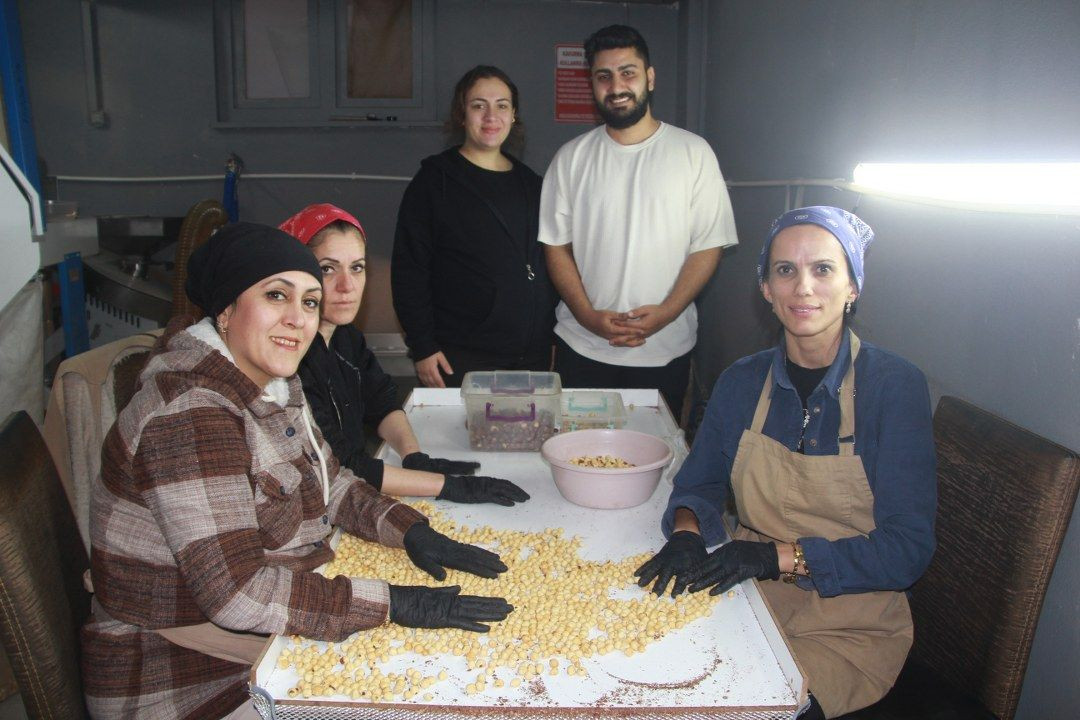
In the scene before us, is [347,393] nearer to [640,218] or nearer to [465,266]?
[465,266]

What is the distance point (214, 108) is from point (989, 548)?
467cm

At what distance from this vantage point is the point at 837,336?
1.69 metres

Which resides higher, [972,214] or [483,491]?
[972,214]

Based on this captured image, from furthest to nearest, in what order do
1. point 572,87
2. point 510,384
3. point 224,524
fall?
point 572,87 → point 510,384 → point 224,524

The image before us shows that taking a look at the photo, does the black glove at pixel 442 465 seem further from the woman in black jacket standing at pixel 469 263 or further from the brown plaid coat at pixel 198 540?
the woman in black jacket standing at pixel 469 263

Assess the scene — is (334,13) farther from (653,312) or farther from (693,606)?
(693,606)

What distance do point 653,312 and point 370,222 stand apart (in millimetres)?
2714

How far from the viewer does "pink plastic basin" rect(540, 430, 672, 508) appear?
5.50ft

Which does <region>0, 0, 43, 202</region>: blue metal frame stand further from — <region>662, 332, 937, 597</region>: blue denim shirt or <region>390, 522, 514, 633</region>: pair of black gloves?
<region>662, 332, 937, 597</region>: blue denim shirt

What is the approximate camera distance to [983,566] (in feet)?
4.74

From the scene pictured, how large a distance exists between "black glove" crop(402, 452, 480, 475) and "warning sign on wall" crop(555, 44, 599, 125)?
323 cm

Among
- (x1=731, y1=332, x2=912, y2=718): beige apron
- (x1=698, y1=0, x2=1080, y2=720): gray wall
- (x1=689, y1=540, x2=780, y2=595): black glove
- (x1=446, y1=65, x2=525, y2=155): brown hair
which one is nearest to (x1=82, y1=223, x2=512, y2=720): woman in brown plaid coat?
(x1=689, y1=540, x2=780, y2=595): black glove

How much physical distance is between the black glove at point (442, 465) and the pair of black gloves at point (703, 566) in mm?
597

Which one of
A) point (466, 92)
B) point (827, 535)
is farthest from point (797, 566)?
point (466, 92)
